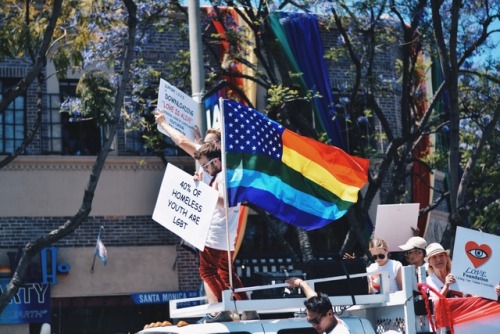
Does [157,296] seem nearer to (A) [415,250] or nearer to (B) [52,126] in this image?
(B) [52,126]

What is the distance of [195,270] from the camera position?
74.9ft

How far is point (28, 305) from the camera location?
2112cm

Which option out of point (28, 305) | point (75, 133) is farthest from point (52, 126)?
point (28, 305)

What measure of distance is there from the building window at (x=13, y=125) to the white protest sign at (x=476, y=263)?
14.4m

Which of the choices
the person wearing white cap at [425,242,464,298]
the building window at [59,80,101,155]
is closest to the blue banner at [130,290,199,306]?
the building window at [59,80,101,155]

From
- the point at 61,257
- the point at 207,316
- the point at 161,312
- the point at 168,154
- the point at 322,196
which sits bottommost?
the point at 161,312

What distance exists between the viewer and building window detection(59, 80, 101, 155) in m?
22.0

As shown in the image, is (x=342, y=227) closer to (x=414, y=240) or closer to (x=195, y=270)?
(x=195, y=270)

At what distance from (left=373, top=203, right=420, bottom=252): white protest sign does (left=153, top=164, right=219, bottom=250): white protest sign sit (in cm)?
192

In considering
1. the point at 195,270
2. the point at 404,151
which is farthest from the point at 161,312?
the point at 404,151

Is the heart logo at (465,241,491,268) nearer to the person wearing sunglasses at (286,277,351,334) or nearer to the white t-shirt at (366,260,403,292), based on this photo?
the white t-shirt at (366,260,403,292)

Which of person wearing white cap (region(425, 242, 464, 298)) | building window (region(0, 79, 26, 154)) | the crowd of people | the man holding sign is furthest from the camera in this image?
building window (region(0, 79, 26, 154))

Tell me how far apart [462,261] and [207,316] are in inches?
83.8

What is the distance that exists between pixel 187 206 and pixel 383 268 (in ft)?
6.05
